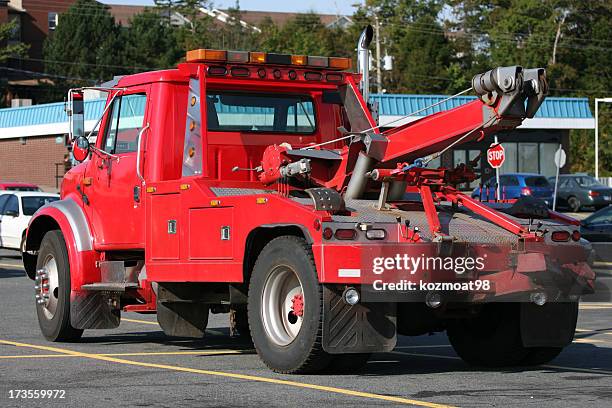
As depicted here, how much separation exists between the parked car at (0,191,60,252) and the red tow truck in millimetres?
17954

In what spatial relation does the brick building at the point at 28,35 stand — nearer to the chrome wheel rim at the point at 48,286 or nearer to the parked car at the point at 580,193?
the parked car at the point at 580,193

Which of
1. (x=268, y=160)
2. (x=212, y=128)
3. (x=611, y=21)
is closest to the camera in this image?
(x=268, y=160)

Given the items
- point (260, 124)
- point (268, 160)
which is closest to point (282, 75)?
point (260, 124)

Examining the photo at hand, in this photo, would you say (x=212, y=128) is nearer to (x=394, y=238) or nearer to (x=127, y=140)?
(x=127, y=140)

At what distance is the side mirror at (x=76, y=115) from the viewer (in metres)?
14.1

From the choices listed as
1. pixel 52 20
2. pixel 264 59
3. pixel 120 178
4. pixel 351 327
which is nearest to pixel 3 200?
pixel 120 178

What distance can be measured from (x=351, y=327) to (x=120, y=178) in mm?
3862

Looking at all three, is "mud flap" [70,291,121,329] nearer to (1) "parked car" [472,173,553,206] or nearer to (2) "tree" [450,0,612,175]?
(1) "parked car" [472,173,553,206]

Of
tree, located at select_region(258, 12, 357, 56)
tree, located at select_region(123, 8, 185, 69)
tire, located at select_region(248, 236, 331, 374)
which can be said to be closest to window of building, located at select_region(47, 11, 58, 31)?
tree, located at select_region(123, 8, 185, 69)

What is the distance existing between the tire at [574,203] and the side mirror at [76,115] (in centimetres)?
4678

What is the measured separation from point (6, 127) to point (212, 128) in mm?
60217

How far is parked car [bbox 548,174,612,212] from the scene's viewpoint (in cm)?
5834

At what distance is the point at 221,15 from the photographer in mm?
134125

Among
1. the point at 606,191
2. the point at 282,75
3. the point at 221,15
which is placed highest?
the point at 221,15
